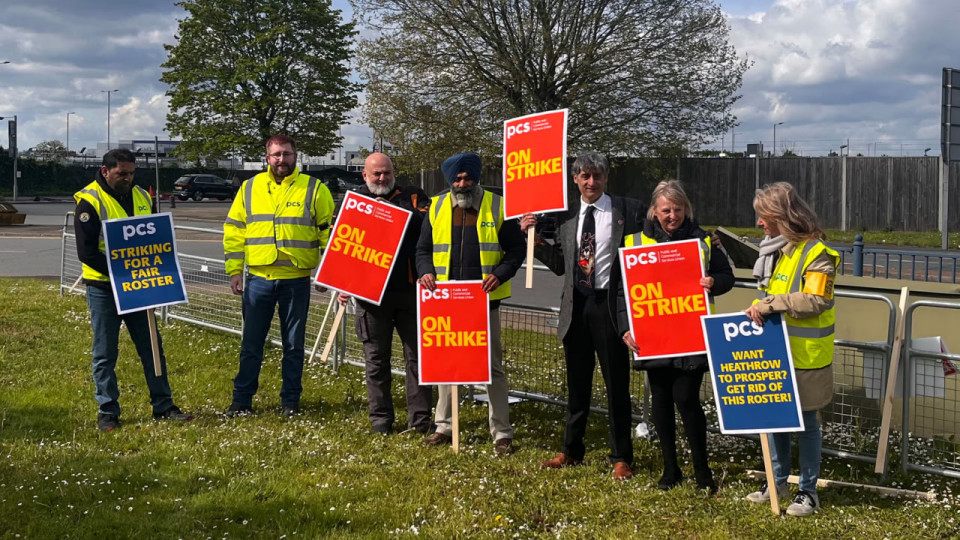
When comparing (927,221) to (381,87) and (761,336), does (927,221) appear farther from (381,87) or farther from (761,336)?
(761,336)

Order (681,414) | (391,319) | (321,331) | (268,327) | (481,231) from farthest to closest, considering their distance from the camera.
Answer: (321,331) < (268,327) < (391,319) < (481,231) < (681,414)

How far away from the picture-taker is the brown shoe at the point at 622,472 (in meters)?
5.61

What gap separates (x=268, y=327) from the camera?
23.1ft

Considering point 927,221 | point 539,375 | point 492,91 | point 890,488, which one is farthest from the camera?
point 927,221

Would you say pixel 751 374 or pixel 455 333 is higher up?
pixel 455 333

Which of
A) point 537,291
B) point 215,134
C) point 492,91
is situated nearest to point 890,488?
point 537,291

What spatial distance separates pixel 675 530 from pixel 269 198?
3.99 meters

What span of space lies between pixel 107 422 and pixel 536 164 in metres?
3.83

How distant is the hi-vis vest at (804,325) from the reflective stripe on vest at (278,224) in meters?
3.64

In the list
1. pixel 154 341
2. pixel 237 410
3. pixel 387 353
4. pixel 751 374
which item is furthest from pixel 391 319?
pixel 751 374

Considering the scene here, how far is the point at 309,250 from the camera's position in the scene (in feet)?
22.6

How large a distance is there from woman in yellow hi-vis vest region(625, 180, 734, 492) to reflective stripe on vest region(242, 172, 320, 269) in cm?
274

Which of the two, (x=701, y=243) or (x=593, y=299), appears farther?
(x=593, y=299)

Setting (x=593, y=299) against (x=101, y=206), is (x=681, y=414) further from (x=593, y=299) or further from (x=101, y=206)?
(x=101, y=206)
